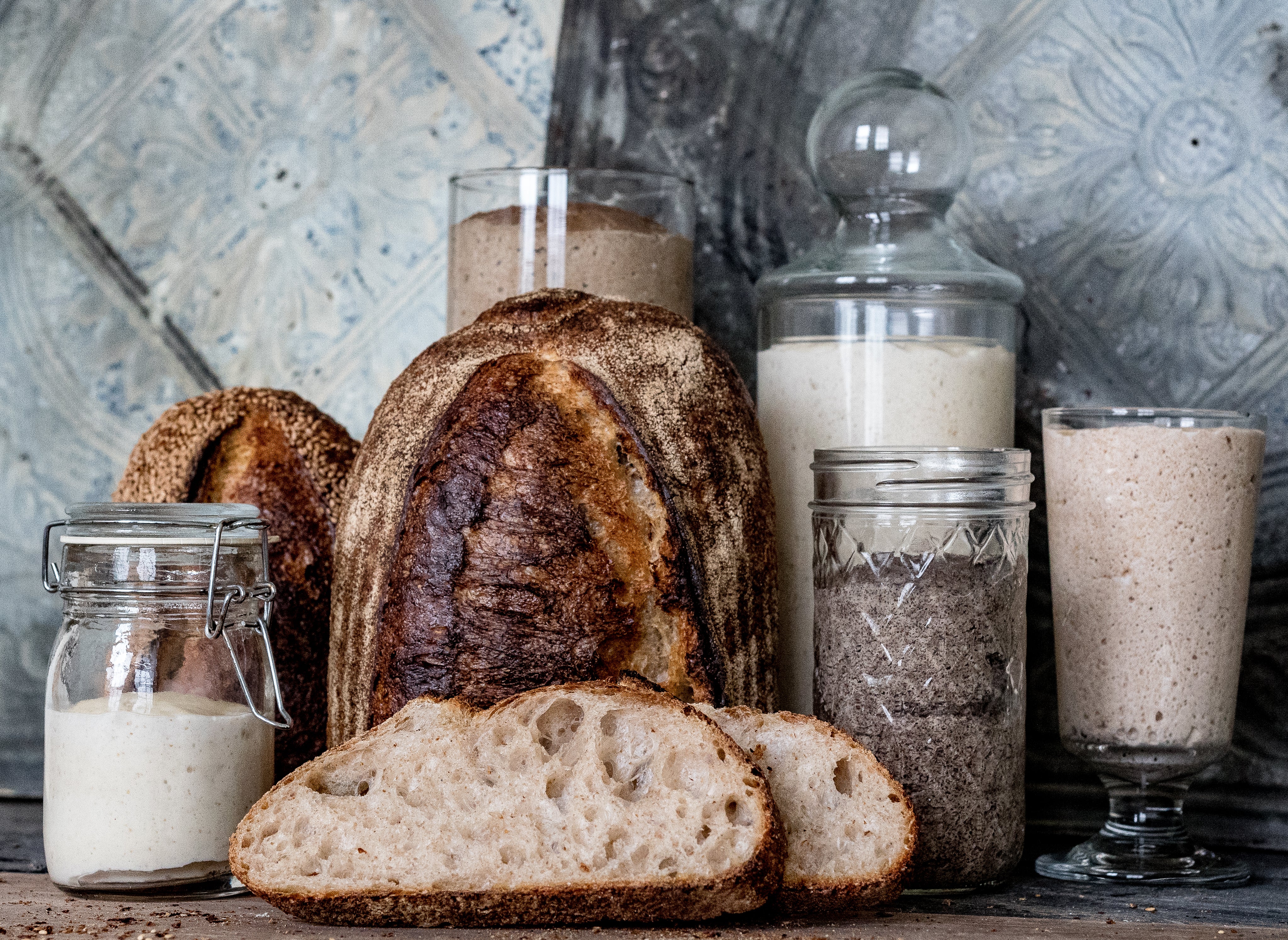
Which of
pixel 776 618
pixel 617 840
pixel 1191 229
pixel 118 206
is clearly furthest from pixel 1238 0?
pixel 118 206

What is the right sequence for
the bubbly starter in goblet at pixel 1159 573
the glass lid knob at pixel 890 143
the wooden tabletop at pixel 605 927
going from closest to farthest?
the wooden tabletop at pixel 605 927, the bubbly starter in goblet at pixel 1159 573, the glass lid knob at pixel 890 143

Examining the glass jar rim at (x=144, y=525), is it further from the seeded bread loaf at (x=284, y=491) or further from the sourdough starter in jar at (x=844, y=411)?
the sourdough starter in jar at (x=844, y=411)

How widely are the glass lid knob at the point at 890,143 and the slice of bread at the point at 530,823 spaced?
526 millimetres

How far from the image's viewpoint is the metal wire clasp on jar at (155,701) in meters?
0.94

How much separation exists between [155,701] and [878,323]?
642 millimetres

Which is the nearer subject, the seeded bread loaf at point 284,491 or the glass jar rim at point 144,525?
the glass jar rim at point 144,525

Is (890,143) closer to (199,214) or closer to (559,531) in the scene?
(559,531)

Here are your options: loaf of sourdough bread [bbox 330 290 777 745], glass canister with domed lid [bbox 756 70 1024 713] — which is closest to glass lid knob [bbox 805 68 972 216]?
glass canister with domed lid [bbox 756 70 1024 713]

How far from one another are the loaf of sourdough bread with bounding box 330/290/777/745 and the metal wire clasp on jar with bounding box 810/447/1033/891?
86 millimetres

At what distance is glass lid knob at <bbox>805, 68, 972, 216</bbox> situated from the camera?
1.16 meters

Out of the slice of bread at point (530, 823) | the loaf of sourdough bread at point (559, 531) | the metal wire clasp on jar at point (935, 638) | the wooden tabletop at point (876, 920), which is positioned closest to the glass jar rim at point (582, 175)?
the loaf of sourdough bread at point (559, 531)

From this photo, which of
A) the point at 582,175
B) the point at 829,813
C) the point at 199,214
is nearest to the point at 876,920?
the point at 829,813

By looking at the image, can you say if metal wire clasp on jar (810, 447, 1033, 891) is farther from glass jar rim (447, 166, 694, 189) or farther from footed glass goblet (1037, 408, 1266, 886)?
glass jar rim (447, 166, 694, 189)

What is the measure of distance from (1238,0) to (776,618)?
77cm
